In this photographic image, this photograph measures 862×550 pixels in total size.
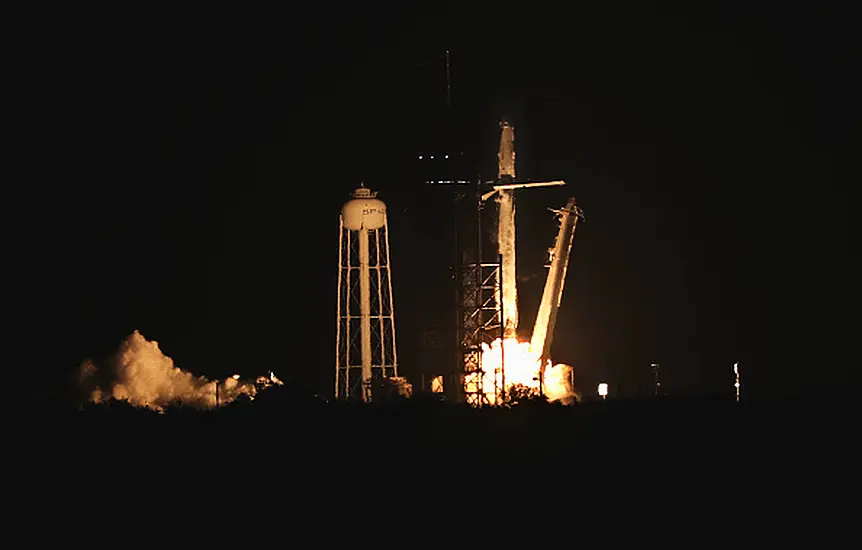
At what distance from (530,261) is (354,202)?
26.7 feet

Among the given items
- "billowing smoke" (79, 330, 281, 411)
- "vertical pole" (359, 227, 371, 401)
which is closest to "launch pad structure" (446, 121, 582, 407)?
"vertical pole" (359, 227, 371, 401)

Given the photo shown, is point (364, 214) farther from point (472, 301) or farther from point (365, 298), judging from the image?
point (472, 301)

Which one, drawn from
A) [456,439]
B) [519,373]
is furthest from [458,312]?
[456,439]

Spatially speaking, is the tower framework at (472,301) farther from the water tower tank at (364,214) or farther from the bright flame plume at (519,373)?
the water tower tank at (364,214)

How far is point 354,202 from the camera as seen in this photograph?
60844mm

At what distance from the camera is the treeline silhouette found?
38.4 meters

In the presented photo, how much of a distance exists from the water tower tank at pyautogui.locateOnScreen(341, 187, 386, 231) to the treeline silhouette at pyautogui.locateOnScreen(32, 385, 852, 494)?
14805 millimetres

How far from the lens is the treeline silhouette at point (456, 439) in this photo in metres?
38.4

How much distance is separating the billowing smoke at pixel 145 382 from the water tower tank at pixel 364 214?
4.87 metres

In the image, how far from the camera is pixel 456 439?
135ft

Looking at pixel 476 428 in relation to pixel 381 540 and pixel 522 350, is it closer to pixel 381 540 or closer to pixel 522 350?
pixel 381 540

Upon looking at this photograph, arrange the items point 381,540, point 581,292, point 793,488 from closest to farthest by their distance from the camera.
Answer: point 381,540, point 793,488, point 581,292

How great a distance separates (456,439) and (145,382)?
23645 millimetres

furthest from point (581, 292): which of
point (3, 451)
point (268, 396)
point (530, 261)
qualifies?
point (3, 451)
